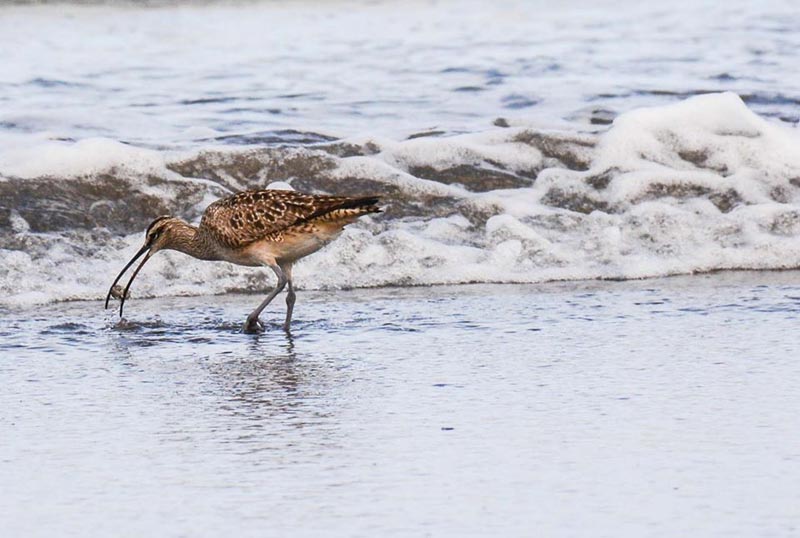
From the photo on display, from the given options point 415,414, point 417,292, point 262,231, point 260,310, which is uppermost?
point 262,231

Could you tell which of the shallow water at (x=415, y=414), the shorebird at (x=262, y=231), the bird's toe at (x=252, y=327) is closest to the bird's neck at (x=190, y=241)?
the shorebird at (x=262, y=231)

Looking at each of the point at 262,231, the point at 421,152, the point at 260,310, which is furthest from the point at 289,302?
the point at 421,152

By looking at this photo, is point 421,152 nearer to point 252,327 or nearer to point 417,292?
point 417,292

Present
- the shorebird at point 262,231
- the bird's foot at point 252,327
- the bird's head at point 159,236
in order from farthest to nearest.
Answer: the bird's head at point 159,236 → the shorebird at point 262,231 → the bird's foot at point 252,327

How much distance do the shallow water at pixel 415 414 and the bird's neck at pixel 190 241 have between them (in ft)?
0.89

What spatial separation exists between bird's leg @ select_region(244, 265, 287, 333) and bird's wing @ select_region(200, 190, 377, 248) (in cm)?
22

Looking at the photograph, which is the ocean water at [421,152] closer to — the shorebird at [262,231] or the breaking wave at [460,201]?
the breaking wave at [460,201]

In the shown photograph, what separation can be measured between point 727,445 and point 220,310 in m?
3.70

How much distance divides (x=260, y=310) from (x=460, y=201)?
2.61m

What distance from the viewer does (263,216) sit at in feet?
28.7

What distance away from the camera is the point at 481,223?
10.3 metres

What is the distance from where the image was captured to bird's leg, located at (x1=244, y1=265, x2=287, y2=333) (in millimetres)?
8164

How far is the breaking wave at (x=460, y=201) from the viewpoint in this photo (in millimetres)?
9430

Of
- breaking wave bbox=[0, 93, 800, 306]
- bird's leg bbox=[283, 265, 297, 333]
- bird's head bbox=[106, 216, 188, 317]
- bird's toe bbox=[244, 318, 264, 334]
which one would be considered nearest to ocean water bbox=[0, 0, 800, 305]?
breaking wave bbox=[0, 93, 800, 306]
